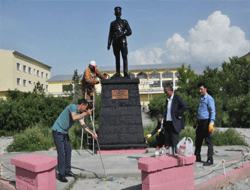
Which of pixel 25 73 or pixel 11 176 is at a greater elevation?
pixel 25 73

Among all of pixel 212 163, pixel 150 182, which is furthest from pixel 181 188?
pixel 212 163

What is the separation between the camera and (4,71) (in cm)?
4069

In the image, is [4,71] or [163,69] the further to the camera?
[163,69]

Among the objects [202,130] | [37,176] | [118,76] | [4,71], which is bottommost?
[37,176]

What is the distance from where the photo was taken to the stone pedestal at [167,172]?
2.97 metres

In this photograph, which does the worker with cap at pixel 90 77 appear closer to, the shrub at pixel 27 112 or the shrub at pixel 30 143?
the shrub at pixel 30 143

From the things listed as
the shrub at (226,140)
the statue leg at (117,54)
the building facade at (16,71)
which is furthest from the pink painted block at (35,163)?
the building facade at (16,71)

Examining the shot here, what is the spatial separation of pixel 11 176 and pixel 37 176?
65.2 inches

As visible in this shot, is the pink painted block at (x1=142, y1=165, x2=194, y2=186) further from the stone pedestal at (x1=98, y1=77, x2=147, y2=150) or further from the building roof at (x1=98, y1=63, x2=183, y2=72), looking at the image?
the building roof at (x1=98, y1=63, x2=183, y2=72)

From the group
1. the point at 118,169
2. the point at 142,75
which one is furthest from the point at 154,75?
the point at 118,169

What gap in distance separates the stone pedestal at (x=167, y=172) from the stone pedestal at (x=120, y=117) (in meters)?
3.09

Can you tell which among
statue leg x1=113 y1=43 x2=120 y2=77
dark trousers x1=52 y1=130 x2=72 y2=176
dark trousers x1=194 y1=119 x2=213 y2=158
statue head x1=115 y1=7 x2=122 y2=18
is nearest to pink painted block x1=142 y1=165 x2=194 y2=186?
dark trousers x1=194 y1=119 x2=213 y2=158

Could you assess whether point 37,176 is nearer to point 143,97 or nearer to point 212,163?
point 212,163

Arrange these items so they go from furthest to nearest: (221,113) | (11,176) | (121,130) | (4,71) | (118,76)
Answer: (4,71) → (221,113) → (118,76) → (121,130) → (11,176)
